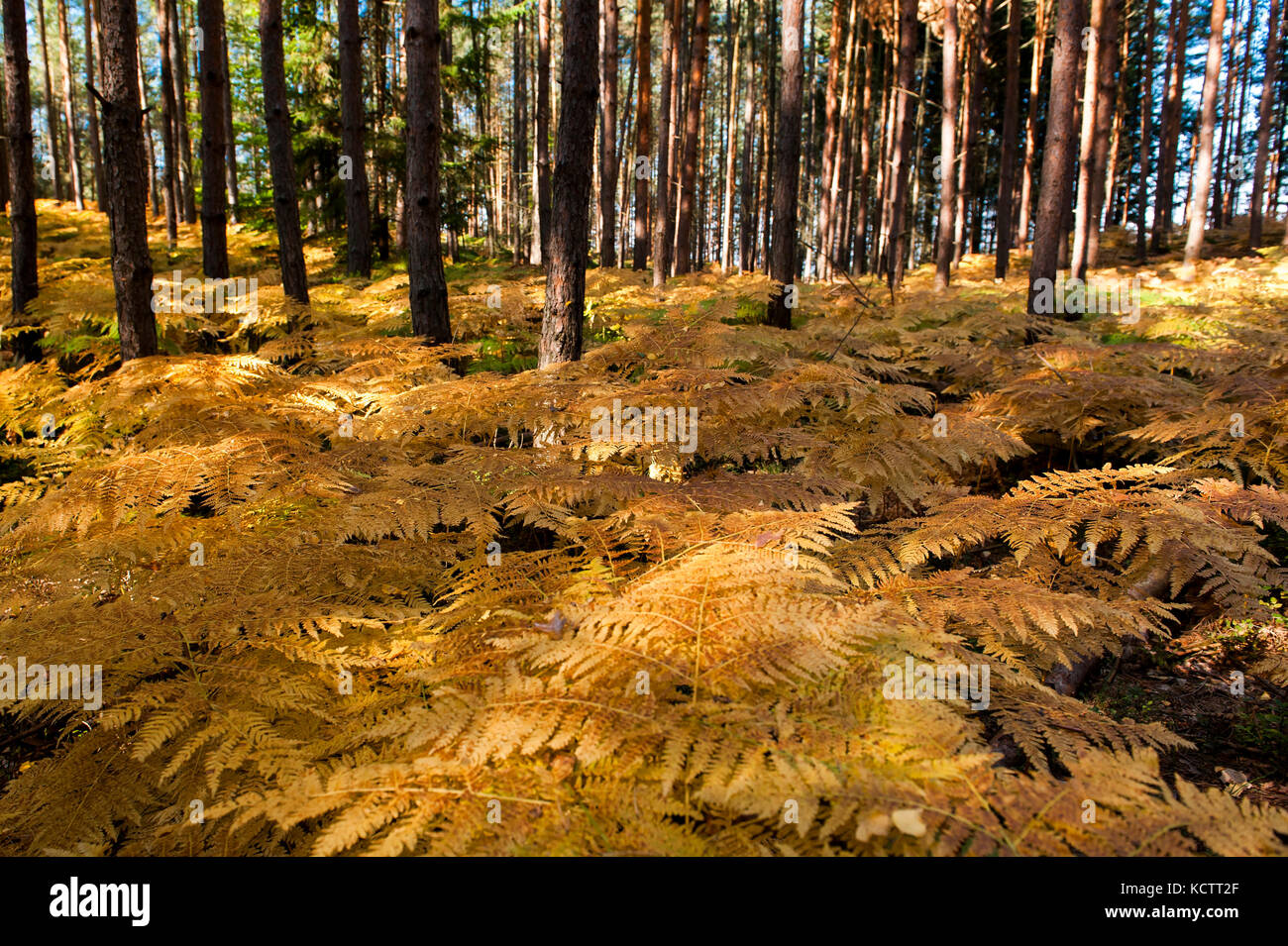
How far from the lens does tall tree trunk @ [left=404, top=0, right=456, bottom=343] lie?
679 centimetres

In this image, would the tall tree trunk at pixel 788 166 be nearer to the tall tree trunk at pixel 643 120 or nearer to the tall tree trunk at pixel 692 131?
the tall tree trunk at pixel 692 131

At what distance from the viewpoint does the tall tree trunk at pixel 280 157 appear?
9883mm

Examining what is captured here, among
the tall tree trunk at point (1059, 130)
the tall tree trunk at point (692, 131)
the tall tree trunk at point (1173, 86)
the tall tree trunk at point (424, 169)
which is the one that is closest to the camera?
the tall tree trunk at point (424, 169)

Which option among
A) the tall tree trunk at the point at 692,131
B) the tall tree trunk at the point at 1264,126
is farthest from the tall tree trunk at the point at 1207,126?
the tall tree trunk at the point at 692,131

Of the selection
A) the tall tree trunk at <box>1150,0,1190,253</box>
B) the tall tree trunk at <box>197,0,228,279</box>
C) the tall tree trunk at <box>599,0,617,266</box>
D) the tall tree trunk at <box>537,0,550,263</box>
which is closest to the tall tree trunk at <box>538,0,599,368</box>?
the tall tree trunk at <box>197,0,228,279</box>

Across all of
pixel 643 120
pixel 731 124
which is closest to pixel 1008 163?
pixel 643 120

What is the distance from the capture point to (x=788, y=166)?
30.4ft

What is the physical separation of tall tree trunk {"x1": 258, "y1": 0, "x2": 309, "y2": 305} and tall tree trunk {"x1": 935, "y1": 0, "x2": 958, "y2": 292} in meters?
12.0

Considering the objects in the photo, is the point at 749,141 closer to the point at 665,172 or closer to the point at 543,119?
the point at 665,172

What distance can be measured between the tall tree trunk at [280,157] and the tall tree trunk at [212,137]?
0.58 metres

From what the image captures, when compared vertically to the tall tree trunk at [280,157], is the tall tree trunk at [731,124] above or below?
above

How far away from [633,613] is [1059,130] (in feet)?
30.5
